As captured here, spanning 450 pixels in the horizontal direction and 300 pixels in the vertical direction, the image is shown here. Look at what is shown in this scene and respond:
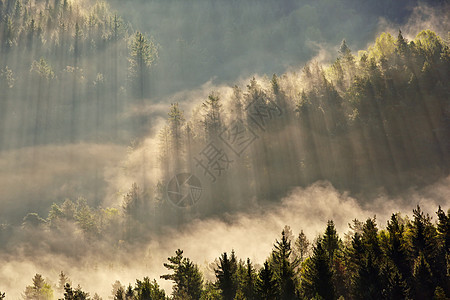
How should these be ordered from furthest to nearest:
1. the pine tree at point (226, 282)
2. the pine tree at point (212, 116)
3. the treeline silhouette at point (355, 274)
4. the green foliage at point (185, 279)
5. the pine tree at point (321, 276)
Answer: the pine tree at point (212, 116) → the green foliage at point (185, 279) → the pine tree at point (226, 282) → the pine tree at point (321, 276) → the treeline silhouette at point (355, 274)

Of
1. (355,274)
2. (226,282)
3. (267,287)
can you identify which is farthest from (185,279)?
(355,274)

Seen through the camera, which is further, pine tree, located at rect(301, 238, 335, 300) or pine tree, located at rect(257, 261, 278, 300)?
pine tree, located at rect(301, 238, 335, 300)

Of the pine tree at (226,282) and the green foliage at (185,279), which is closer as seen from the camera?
the pine tree at (226,282)

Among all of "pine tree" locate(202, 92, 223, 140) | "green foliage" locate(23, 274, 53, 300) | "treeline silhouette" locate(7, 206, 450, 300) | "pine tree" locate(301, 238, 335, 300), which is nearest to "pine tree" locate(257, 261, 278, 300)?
"treeline silhouette" locate(7, 206, 450, 300)

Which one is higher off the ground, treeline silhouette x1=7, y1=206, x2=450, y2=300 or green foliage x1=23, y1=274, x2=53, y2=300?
green foliage x1=23, y1=274, x2=53, y2=300

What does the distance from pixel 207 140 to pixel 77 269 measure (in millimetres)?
106302

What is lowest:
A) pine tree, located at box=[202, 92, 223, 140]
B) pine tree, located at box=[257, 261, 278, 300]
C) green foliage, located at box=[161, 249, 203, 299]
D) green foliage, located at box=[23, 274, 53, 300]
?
pine tree, located at box=[257, 261, 278, 300]

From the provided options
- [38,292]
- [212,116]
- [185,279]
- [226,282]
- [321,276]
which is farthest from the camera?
[212,116]

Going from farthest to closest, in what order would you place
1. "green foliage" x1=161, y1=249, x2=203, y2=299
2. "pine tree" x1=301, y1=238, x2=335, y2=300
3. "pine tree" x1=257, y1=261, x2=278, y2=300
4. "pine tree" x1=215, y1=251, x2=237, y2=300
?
"green foliage" x1=161, y1=249, x2=203, y2=299
"pine tree" x1=215, y1=251, x2=237, y2=300
"pine tree" x1=301, y1=238, x2=335, y2=300
"pine tree" x1=257, y1=261, x2=278, y2=300

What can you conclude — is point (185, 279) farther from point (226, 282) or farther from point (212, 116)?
point (212, 116)

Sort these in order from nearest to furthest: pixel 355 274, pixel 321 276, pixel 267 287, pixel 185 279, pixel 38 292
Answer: pixel 267 287
pixel 321 276
pixel 355 274
pixel 185 279
pixel 38 292

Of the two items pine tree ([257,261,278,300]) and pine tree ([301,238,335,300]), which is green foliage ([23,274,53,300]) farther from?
pine tree ([301,238,335,300])

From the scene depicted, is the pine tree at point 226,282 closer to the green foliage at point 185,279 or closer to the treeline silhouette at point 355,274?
the treeline silhouette at point 355,274

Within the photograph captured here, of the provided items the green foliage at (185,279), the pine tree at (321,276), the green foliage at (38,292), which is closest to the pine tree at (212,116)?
the green foliage at (38,292)
